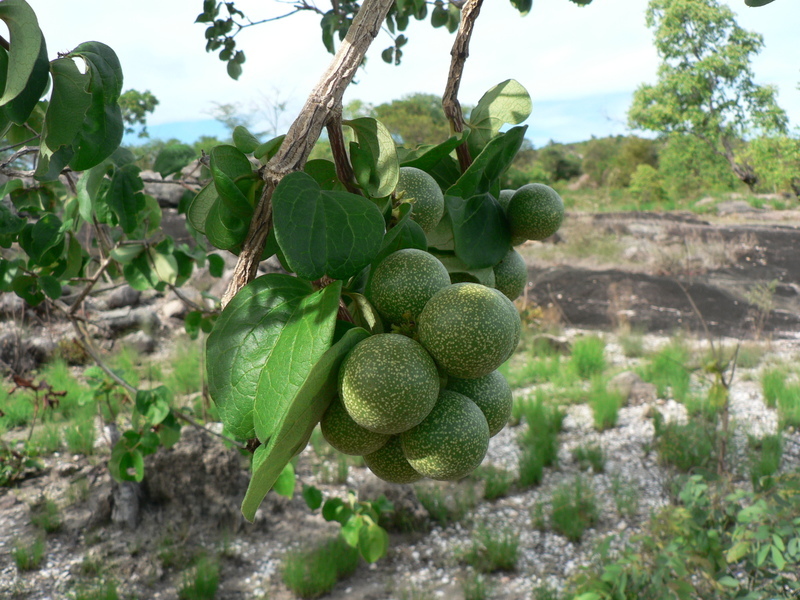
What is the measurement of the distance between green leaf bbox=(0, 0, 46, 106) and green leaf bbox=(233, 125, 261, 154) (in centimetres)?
22

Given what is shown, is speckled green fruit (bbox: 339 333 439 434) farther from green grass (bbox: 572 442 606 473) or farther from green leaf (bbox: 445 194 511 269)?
green grass (bbox: 572 442 606 473)

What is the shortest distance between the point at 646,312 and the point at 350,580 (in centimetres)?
556

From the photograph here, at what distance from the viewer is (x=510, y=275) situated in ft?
2.46

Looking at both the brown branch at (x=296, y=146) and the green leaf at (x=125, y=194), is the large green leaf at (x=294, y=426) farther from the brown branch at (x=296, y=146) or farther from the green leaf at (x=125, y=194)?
the green leaf at (x=125, y=194)

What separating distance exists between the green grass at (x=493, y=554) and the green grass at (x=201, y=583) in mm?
1215

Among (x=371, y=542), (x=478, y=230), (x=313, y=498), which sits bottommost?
(x=371, y=542)

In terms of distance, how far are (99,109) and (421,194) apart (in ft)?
1.08

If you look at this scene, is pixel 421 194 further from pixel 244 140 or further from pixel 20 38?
pixel 20 38

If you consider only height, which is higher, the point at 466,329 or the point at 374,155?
the point at 374,155

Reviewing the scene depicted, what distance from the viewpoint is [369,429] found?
20.6 inches

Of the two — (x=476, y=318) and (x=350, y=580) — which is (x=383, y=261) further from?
(x=350, y=580)

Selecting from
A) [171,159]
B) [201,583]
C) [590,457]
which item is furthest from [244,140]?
[590,457]

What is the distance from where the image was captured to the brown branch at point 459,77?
703 millimetres

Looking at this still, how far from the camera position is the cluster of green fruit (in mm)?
490
